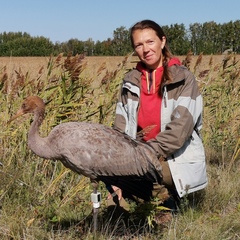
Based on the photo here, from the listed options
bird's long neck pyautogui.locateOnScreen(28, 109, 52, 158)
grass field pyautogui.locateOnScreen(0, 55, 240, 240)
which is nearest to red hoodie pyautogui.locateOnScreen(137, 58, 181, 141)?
grass field pyautogui.locateOnScreen(0, 55, 240, 240)

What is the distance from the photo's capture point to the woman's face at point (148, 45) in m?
3.90

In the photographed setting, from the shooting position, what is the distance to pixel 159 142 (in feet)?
12.1

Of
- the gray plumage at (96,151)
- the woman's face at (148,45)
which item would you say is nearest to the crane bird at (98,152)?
the gray plumage at (96,151)

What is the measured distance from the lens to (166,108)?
12.8 ft

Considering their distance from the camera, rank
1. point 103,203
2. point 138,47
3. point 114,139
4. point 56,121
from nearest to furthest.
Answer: point 114,139 → point 138,47 → point 103,203 → point 56,121

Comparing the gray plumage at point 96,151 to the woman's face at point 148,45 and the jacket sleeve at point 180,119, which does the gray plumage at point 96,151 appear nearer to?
the jacket sleeve at point 180,119

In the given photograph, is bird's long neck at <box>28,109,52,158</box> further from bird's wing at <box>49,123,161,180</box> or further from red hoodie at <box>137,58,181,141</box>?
red hoodie at <box>137,58,181,141</box>

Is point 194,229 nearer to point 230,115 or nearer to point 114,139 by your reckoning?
point 114,139

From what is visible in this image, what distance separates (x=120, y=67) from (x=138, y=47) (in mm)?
2194

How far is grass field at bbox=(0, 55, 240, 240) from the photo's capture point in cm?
379

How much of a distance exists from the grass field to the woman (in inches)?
11.8

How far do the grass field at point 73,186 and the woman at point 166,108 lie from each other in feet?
0.98

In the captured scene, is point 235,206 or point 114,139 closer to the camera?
point 114,139

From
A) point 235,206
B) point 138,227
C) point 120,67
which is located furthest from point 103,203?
point 120,67
